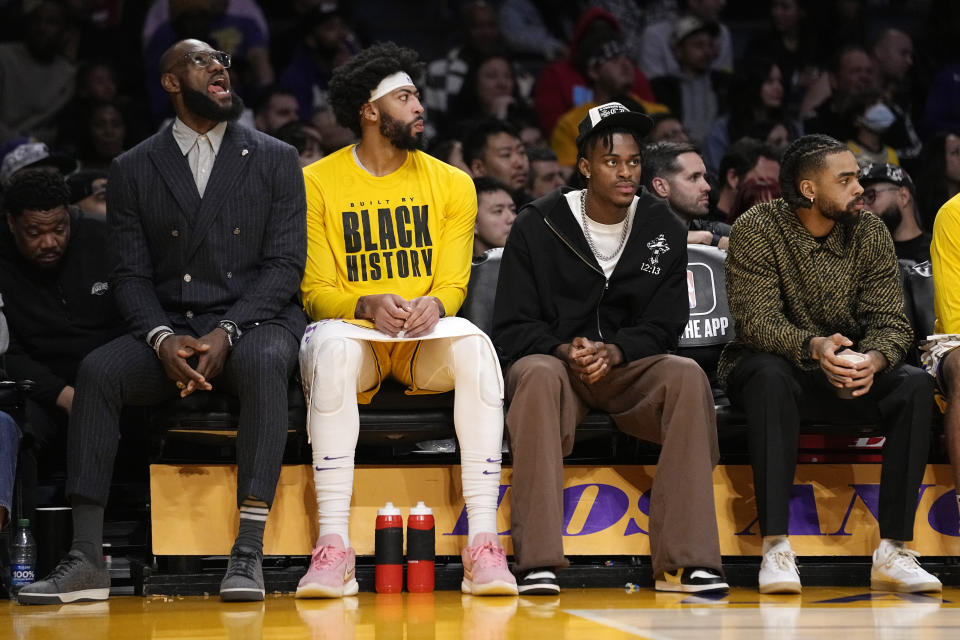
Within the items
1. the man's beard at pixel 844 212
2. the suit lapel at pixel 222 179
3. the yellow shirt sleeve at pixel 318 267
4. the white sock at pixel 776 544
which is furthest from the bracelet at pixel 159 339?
the man's beard at pixel 844 212

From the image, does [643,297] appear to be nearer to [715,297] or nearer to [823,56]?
[715,297]

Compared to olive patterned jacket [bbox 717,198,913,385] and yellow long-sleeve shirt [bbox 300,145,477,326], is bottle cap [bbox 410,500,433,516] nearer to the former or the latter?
yellow long-sleeve shirt [bbox 300,145,477,326]

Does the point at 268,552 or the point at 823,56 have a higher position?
the point at 823,56

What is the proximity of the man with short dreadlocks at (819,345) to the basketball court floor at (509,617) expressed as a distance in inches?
11.1

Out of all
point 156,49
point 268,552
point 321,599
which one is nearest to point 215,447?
point 268,552

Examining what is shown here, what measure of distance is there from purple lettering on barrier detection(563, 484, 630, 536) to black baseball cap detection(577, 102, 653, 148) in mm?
1352

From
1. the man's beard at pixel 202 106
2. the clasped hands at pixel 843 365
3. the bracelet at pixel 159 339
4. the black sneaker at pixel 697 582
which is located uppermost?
the man's beard at pixel 202 106

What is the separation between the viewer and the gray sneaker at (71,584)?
4.48 m

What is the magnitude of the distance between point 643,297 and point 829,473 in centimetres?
97

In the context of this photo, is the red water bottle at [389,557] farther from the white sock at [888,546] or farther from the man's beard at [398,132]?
the white sock at [888,546]

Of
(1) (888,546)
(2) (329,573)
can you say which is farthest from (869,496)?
(2) (329,573)

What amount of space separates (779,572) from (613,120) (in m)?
1.79

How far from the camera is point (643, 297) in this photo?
5.26 m

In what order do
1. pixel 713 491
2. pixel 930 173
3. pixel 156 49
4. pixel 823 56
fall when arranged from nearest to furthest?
pixel 713 491 → pixel 930 173 → pixel 156 49 → pixel 823 56
